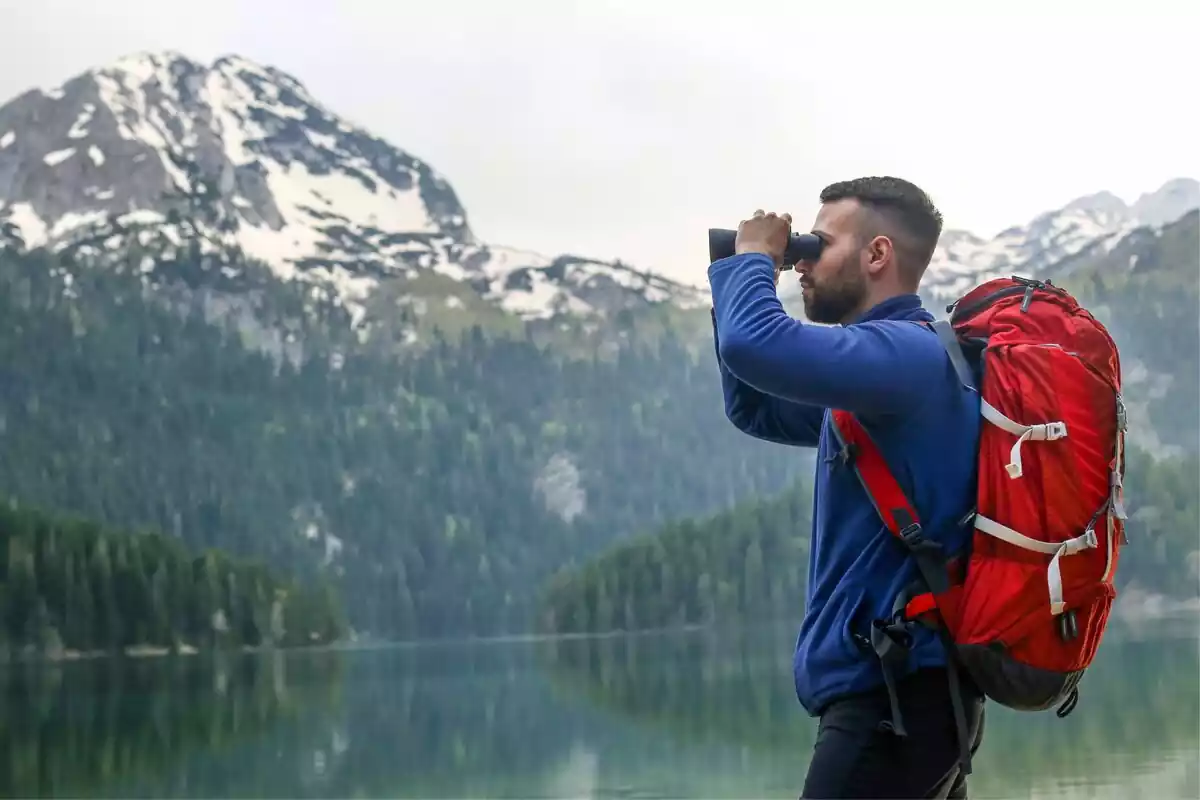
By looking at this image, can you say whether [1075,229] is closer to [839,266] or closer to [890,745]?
[839,266]

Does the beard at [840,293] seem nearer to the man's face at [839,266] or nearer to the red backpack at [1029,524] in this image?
the man's face at [839,266]

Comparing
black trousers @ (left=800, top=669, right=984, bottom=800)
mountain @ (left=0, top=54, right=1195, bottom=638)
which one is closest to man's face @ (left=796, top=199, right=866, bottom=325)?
black trousers @ (left=800, top=669, right=984, bottom=800)

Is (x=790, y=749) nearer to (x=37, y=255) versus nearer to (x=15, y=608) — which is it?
(x=15, y=608)

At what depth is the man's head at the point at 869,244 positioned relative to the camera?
2000 mm

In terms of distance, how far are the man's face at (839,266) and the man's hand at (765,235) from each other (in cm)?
7

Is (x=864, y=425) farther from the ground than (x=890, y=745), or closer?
farther from the ground

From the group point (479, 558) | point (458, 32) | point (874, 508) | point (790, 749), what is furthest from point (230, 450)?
point (874, 508)

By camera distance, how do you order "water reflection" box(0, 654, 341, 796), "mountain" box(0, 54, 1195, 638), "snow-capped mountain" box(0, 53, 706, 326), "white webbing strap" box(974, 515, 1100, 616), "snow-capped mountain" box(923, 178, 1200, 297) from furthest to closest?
"snow-capped mountain" box(0, 53, 706, 326) → "snow-capped mountain" box(923, 178, 1200, 297) → "mountain" box(0, 54, 1195, 638) → "water reflection" box(0, 654, 341, 796) → "white webbing strap" box(974, 515, 1100, 616)

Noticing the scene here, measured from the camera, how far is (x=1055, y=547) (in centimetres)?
174

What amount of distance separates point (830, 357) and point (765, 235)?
0.25m

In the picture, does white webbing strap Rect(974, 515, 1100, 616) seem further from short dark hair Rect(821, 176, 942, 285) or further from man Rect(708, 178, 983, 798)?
short dark hair Rect(821, 176, 942, 285)

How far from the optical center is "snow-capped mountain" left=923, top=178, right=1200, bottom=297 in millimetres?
60938

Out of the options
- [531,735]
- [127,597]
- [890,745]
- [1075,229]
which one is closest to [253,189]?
[1075,229]

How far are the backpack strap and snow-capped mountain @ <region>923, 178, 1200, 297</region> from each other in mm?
52787
